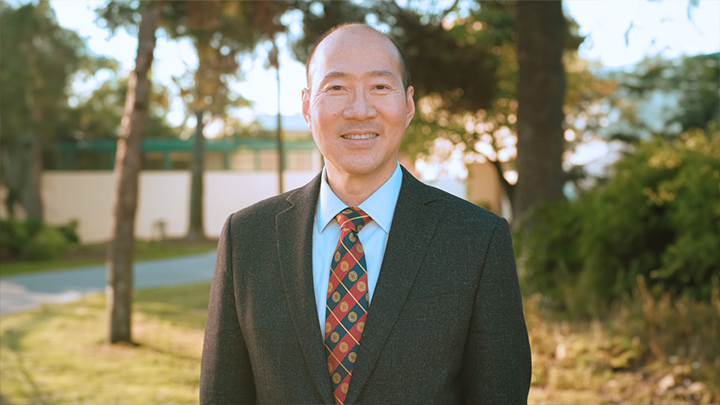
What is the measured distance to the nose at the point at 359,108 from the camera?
1.87 meters

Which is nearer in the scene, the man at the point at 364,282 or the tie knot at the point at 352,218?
the man at the point at 364,282

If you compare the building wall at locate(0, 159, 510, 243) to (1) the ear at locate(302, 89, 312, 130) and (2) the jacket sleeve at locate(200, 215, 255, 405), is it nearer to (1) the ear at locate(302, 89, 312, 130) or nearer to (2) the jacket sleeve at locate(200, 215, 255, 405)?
(1) the ear at locate(302, 89, 312, 130)

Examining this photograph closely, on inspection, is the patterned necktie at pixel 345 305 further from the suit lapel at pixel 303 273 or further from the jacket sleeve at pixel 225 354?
the jacket sleeve at pixel 225 354

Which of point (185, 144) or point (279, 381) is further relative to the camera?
point (185, 144)

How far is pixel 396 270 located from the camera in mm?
1823

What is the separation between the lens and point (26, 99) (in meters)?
21.0

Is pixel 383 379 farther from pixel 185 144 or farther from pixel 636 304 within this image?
pixel 185 144

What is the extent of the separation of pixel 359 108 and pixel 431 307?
0.64 m

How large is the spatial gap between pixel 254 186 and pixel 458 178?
12.1 m

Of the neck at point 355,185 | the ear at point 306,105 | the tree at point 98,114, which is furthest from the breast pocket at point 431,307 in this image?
the tree at point 98,114

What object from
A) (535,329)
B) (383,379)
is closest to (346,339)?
(383,379)

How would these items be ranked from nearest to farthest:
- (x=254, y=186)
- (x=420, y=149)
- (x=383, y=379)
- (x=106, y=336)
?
(x=383, y=379) → (x=106, y=336) → (x=420, y=149) → (x=254, y=186)

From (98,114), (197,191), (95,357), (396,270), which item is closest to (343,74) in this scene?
(396,270)

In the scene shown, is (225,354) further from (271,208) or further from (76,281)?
(76,281)
